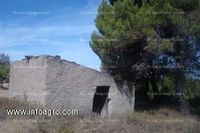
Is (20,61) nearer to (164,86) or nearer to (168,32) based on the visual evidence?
(168,32)

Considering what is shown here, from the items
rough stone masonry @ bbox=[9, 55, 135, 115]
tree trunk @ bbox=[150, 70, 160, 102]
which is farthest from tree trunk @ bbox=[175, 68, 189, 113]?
tree trunk @ bbox=[150, 70, 160, 102]

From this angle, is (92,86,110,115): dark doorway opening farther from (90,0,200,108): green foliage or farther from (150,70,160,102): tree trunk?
(150,70,160,102): tree trunk

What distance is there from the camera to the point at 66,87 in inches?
739

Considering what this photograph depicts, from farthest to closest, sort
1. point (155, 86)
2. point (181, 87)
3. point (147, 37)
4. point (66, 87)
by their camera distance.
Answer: point (155, 86), point (181, 87), point (147, 37), point (66, 87)

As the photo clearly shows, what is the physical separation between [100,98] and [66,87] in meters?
4.15

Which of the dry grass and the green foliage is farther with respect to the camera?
the green foliage

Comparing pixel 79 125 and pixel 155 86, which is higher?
pixel 155 86

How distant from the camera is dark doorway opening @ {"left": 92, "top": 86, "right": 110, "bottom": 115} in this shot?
21891mm

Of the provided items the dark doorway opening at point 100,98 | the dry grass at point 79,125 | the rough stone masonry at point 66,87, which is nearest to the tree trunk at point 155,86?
the rough stone masonry at point 66,87

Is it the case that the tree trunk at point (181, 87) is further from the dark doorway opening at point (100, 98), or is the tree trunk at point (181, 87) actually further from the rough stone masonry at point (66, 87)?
the dark doorway opening at point (100, 98)

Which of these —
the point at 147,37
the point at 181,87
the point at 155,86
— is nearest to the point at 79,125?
the point at 147,37

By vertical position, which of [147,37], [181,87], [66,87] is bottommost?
[66,87]

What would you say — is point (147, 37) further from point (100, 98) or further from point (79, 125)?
point (79, 125)

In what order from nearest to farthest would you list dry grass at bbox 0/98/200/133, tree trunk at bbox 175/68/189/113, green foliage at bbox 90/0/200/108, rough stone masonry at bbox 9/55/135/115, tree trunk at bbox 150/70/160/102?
1. dry grass at bbox 0/98/200/133
2. rough stone masonry at bbox 9/55/135/115
3. green foliage at bbox 90/0/200/108
4. tree trunk at bbox 175/68/189/113
5. tree trunk at bbox 150/70/160/102
